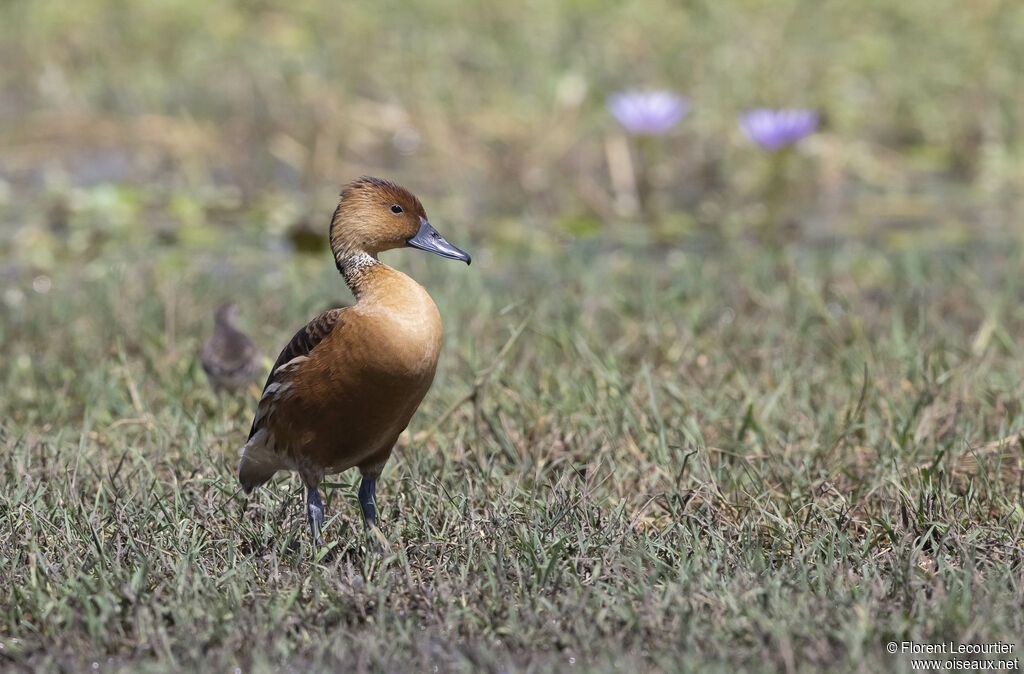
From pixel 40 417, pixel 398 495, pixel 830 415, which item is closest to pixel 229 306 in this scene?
pixel 40 417

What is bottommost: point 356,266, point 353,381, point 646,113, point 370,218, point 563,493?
point 563,493

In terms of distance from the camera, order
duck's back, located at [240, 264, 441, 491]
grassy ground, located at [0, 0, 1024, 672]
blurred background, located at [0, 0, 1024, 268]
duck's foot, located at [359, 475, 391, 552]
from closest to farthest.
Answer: grassy ground, located at [0, 0, 1024, 672], duck's back, located at [240, 264, 441, 491], duck's foot, located at [359, 475, 391, 552], blurred background, located at [0, 0, 1024, 268]

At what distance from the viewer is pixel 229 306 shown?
17.4 feet

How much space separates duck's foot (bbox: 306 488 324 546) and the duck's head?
60 cm

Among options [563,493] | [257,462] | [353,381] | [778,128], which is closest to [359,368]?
[353,381]

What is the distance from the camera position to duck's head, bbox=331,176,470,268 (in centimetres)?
380

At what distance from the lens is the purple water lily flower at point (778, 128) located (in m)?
7.34

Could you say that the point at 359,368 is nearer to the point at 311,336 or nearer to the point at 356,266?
the point at 311,336

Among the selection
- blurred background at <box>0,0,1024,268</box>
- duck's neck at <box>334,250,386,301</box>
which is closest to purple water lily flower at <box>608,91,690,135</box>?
blurred background at <box>0,0,1024,268</box>

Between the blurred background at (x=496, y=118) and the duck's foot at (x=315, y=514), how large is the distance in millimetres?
3571

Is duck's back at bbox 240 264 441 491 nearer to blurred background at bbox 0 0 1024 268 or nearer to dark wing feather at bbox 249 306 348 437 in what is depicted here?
dark wing feather at bbox 249 306 348 437

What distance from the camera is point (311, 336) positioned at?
3738mm

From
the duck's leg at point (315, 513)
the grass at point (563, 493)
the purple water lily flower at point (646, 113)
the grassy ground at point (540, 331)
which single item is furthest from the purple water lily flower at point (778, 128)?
the duck's leg at point (315, 513)

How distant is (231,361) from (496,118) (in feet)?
14.4
